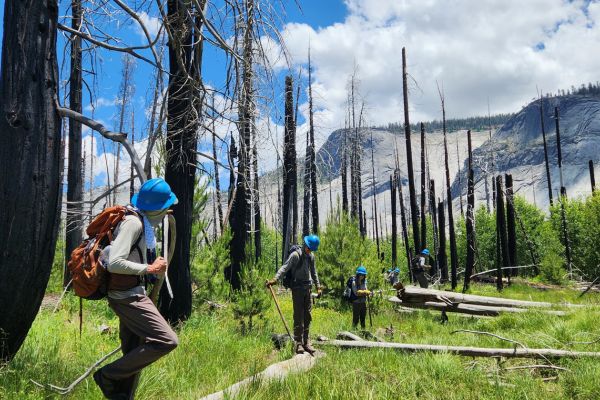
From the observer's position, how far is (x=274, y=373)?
15.8 ft

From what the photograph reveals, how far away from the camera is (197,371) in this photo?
4.88m

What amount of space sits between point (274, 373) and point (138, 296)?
237 cm

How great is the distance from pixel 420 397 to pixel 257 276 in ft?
16.4

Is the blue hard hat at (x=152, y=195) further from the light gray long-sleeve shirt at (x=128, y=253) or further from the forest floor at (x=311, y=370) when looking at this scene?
the forest floor at (x=311, y=370)

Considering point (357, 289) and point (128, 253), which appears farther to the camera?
point (357, 289)

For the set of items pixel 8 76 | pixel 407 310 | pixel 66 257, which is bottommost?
pixel 407 310

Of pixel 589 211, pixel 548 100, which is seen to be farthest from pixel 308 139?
pixel 548 100

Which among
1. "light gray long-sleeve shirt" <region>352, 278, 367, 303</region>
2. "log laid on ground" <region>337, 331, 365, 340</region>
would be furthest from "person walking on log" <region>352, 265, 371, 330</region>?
"log laid on ground" <region>337, 331, 365, 340</region>

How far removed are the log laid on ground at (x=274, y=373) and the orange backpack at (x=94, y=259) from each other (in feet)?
4.76

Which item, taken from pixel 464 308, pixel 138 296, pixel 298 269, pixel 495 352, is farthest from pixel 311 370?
pixel 464 308

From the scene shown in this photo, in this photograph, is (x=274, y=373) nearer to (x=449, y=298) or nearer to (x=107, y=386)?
(x=107, y=386)

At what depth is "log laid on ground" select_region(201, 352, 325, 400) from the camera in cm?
374

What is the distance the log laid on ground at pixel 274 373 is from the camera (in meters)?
3.74

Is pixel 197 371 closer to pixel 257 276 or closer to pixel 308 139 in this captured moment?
pixel 257 276
